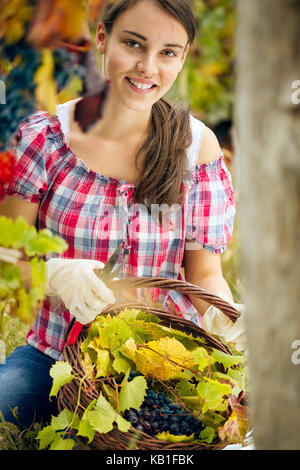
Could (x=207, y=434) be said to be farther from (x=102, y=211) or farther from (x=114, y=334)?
(x=102, y=211)

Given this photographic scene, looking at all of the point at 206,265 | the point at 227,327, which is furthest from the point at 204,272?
the point at 227,327

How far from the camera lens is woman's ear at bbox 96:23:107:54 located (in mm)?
1245

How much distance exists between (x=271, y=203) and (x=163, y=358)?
0.65 metres

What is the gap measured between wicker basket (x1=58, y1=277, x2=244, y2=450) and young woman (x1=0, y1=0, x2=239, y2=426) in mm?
150

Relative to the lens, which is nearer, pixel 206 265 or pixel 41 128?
pixel 41 128

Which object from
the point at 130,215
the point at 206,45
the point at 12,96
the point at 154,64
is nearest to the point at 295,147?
the point at 12,96

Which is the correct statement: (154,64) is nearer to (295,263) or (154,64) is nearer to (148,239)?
(148,239)

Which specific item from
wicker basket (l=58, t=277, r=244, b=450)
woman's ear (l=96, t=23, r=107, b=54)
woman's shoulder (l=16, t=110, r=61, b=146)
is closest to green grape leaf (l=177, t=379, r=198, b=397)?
wicker basket (l=58, t=277, r=244, b=450)

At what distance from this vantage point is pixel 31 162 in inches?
51.3

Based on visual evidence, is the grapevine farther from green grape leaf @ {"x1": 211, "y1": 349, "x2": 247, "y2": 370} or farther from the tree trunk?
the tree trunk

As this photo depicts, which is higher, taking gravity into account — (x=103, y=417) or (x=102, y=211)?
(x=102, y=211)

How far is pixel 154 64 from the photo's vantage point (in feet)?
3.96

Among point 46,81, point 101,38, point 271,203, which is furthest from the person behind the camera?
point 101,38
